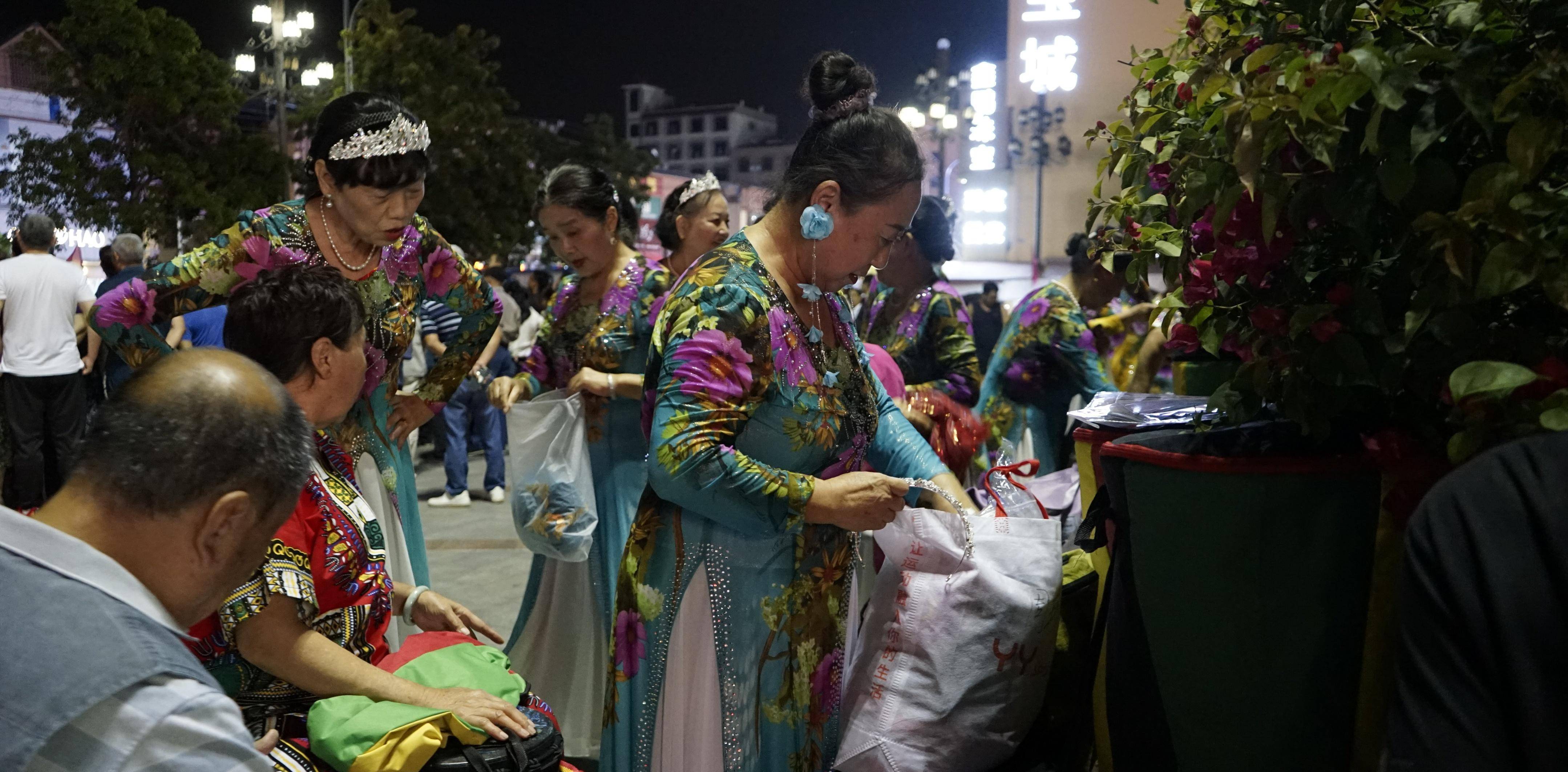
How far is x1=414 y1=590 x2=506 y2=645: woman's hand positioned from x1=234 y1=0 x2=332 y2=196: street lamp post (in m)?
13.4

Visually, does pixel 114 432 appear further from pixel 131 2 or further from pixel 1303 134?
pixel 131 2

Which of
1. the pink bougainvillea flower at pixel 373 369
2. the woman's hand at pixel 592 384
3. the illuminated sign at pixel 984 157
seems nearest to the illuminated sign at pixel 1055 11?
the illuminated sign at pixel 984 157

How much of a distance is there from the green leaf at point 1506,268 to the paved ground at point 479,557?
3.88 meters

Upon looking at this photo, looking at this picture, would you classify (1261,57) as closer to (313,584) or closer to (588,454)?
(313,584)

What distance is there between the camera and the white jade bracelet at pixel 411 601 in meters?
2.26

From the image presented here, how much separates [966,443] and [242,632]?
1.82 m

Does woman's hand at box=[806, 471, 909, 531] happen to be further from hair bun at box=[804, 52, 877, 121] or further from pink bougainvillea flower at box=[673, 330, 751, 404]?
hair bun at box=[804, 52, 877, 121]

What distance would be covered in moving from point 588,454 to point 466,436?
5264mm

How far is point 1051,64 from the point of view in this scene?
2359 cm

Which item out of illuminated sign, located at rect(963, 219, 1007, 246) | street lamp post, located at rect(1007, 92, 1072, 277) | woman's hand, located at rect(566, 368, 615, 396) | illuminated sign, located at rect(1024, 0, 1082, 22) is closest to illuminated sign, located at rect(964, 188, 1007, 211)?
illuminated sign, located at rect(963, 219, 1007, 246)

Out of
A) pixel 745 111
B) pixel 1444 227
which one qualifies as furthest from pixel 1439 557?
pixel 745 111

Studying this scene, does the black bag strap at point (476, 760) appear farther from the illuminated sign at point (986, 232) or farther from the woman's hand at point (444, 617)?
the illuminated sign at point (986, 232)

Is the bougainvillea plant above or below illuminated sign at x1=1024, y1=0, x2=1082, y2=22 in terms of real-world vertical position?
below

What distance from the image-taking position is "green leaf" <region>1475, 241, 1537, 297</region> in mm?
1163
